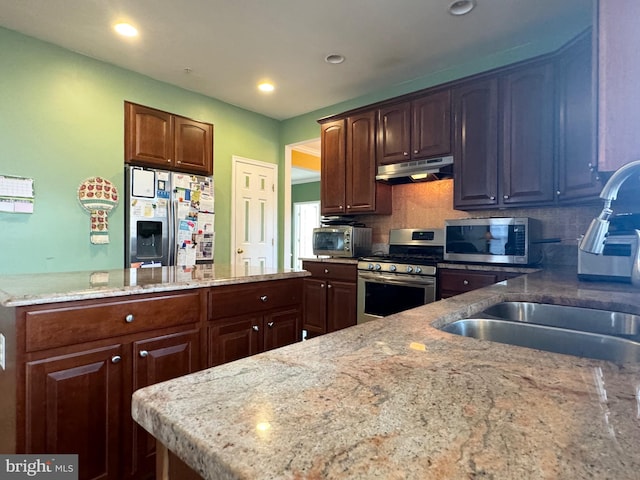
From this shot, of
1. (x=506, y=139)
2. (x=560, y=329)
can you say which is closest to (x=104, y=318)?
(x=560, y=329)

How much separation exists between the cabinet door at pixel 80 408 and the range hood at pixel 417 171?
9.13ft

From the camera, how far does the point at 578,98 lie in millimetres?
2426

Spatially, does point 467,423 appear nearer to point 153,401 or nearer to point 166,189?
point 153,401

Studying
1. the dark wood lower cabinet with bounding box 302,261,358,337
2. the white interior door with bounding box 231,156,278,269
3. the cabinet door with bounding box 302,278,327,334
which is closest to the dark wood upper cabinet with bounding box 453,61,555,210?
the dark wood lower cabinet with bounding box 302,261,358,337

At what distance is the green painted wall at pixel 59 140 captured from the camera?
2902 mm

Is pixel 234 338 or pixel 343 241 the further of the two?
pixel 343 241

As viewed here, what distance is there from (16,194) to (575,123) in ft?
14.2

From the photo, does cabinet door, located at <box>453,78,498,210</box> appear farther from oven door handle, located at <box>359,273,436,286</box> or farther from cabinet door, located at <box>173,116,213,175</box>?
cabinet door, located at <box>173,116,213,175</box>

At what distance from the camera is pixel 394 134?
11.7 feet

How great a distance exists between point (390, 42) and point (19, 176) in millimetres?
3302

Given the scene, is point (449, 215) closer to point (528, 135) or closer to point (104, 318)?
point (528, 135)

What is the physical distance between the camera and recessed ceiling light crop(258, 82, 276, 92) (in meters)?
3.89

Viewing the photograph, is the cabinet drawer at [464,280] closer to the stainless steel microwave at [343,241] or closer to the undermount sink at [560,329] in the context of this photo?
the stainless steel microwave at [343,241]

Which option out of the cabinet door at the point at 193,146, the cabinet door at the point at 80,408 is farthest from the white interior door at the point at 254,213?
the cabinet door at the point at 80,408
